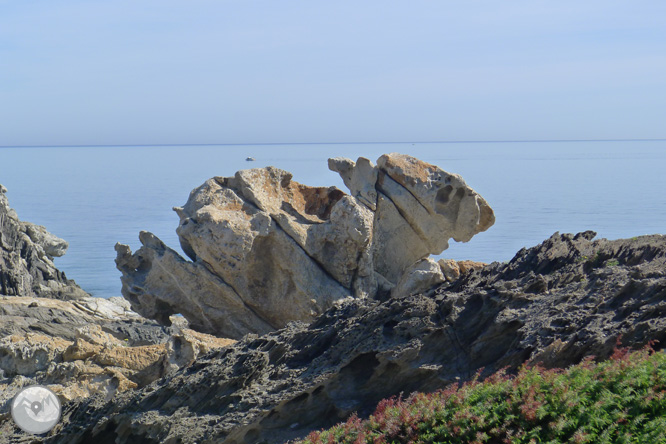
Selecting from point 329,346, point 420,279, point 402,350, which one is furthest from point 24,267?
point 402,350

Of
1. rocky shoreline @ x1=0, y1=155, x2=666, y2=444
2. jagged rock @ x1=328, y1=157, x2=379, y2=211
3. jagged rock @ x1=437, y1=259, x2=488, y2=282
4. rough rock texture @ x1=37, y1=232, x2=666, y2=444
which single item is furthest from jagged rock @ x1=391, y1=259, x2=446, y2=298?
rough rock texture @ x1=37, y1=232, x2=666, y2=444

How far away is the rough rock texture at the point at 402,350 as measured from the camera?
317 inches

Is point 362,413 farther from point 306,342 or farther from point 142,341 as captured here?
point 142,341

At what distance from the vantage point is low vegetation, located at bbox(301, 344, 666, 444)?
6.18m

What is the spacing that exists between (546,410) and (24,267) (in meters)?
18.0

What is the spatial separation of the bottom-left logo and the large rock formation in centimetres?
571

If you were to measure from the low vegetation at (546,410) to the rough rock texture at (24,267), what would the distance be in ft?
49.7

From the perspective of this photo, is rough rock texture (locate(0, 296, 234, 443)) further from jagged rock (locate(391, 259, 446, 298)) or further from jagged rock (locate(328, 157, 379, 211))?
jagged rock (locate(328, 157, 379, 211))

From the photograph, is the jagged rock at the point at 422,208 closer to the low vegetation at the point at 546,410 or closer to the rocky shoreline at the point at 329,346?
the rocky shoreline at the point at 329,346

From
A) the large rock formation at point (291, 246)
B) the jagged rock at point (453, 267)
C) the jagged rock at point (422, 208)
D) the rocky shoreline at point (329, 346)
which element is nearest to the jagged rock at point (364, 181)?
the large rock formation at point (291, 246)

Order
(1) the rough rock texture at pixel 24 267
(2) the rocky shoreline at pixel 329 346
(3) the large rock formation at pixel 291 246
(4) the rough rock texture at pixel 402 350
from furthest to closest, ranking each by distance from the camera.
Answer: (1) the rough rock texture at pixel 24 267 → (3) the large rock formation at pixel 291 246 → (2) the rocky shoreline at pixel 329 346 → (4) the rough rock texture at pixel 402 350

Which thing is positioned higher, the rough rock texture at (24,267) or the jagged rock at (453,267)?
the jagged rock at (453,267)

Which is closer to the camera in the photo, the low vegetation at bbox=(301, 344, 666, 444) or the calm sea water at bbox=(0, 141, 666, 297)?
the low vegetation at bbox=(301, 344, 666, 444)

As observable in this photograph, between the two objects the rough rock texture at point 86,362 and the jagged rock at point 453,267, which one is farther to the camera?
the jagged rock at point 453,267
